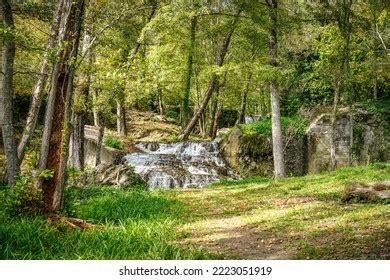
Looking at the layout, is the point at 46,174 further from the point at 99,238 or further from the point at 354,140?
the point at 354,140

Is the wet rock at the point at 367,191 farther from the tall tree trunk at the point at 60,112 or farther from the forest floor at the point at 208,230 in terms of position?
the tall tree trunk at the point at 60,112

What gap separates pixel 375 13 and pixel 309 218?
509 inches

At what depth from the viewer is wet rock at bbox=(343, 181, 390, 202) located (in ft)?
31.0

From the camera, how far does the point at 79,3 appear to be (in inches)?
302

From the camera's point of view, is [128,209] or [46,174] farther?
[128,209]

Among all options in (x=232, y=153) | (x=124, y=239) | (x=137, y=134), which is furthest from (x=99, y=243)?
(x=137, y=134)

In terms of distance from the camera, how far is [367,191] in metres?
9.65

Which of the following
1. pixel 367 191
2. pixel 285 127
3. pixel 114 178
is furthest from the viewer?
pixel 285 127

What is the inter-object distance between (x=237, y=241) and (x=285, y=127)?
14.4 meters

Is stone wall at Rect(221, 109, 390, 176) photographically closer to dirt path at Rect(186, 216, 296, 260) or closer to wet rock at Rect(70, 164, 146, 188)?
wet rock at Rect(70, 164, 146, 188)

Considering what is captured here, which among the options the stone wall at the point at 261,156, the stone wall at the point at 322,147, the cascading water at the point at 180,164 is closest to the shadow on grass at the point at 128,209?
the cascading water at the point at 180,164

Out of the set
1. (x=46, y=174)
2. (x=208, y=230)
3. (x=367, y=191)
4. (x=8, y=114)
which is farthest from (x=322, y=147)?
(x=46, y=174)

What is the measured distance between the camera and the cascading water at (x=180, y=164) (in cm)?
1848

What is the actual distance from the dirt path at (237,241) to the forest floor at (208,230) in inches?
0.5
